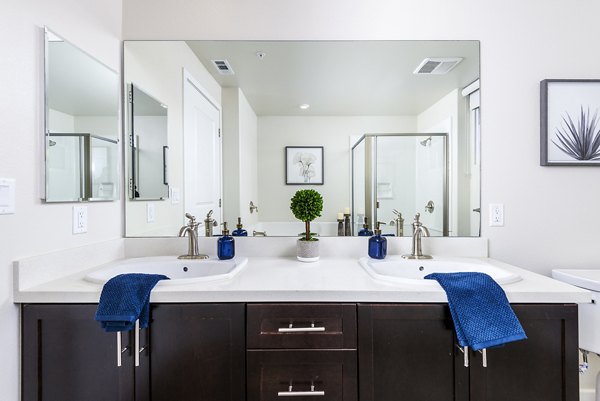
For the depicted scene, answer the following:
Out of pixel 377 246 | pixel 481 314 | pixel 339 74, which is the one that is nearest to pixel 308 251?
pixel 377 246

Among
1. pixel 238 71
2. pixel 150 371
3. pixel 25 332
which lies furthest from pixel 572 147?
pixel 25 332

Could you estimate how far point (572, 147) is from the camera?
1.67 m

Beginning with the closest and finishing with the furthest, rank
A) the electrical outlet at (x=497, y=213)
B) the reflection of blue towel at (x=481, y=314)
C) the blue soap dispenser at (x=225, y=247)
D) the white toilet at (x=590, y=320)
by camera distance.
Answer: the reflection of blue towel at (x=481, y=314) → the white toilet at (x=590, y=320) → the blue soap dispenser at (x=225, y=247) → the electrical outlet at (x=497, y=213)

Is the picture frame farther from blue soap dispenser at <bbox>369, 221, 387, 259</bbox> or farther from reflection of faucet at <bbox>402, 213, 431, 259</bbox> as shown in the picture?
reflection of faucet at <bbox>402, 213, 431, 259</bbox>

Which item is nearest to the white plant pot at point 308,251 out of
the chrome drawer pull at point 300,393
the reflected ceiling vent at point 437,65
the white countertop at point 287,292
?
the white countertop at point 287,292

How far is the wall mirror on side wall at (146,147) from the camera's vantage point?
68.3 inches

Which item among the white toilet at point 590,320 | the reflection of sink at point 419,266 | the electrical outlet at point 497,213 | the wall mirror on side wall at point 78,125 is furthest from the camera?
the electrical outlet at point 497,213

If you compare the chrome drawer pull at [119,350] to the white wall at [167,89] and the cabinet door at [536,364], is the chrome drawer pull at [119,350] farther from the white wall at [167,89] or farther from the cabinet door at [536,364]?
the cabinet door at [536,364]

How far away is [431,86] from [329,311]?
1291mm

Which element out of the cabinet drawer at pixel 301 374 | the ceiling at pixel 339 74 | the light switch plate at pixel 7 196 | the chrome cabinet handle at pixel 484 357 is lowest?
the cabinet drawer at pixel 301 374

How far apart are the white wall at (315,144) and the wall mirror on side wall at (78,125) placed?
2.40 feet

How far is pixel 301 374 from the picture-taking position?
3.73ft

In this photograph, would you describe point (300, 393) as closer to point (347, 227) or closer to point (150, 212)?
point (347, 227)

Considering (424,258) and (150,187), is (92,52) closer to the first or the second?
(150,187)
